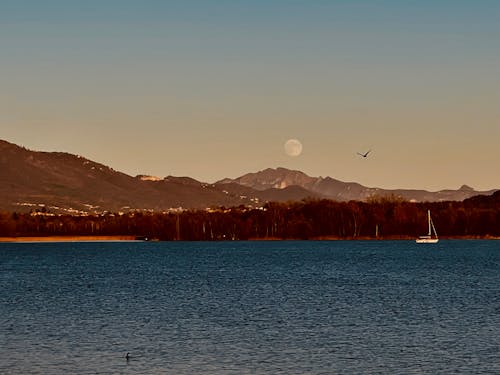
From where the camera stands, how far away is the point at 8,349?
58.3 metres

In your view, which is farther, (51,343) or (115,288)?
(115,288)

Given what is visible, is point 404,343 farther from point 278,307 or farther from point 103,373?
point 278,307

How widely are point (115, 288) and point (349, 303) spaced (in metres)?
38.1

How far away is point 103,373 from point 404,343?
21792mm

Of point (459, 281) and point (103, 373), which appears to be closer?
point (103, 373)

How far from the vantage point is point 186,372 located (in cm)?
5016

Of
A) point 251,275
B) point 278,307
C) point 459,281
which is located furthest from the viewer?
point 251,275

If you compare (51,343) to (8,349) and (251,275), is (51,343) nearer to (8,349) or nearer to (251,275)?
(8,349)

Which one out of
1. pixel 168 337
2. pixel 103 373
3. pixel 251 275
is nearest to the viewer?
pixel 103 373

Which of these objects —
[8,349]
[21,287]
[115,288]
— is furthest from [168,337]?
[21,287]

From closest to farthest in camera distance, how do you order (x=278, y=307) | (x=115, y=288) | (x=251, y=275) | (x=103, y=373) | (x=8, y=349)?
(x=103, y=373)
(x=8, y=349)
(x=278, y=307)
(x=115, y=288)
(x=251, y=275)

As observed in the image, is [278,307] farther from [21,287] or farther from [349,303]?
[21,287]

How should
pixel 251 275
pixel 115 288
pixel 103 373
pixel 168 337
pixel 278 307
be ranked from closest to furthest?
pixel 103 373
pixel 168 337
pixel 278 307
pixel 115 288
pixel 251 275

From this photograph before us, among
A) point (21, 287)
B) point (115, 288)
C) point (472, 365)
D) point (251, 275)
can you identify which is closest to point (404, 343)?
point (472, 365)
